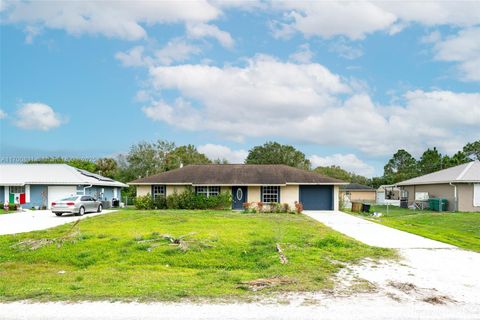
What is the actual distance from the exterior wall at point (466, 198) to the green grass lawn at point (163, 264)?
26.2 meters

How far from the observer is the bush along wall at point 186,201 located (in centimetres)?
3319

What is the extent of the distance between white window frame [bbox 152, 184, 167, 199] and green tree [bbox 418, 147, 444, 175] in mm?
59023

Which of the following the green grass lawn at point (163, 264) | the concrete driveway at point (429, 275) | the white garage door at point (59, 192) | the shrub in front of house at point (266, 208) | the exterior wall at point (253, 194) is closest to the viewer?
the concrete driveway at point (429, 275)

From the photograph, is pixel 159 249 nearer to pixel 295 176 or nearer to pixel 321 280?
pixel 321 280

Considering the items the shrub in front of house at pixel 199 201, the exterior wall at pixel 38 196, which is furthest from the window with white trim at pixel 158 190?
the exterior wall at pixel 38 196

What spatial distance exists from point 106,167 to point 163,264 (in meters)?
52.1

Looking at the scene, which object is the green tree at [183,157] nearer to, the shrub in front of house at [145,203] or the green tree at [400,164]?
the shrub in front of house at [145,203]

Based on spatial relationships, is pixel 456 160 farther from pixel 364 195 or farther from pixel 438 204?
pixel 438 204

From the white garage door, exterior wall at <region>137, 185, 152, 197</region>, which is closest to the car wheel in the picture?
exterior wall at <region>137, 185, 152, 197</region>

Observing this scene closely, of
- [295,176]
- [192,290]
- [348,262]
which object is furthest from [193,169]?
[192,290]

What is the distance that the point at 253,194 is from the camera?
112 ft

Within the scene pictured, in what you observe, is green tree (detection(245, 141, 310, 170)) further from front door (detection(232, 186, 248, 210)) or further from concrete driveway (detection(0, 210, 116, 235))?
concrete driveway (detection(0, 210, 116, 235))

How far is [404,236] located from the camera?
662 inches

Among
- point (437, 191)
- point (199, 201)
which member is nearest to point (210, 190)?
point (199, 201)
